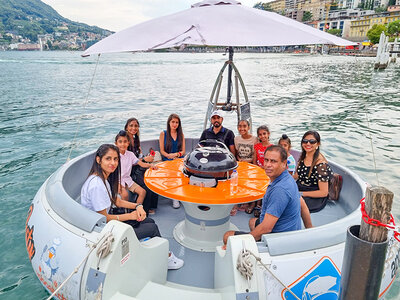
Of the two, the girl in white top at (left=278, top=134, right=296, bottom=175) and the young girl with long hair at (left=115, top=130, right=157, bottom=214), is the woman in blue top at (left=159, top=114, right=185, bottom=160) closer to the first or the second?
the young girl with long hair at (left=115, top=130, right=157, bottom=214)

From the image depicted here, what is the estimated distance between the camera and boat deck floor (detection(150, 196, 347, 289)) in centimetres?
295

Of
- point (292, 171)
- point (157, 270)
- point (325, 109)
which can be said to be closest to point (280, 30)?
point (292, 171)

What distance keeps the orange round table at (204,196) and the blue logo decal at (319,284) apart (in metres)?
0.83

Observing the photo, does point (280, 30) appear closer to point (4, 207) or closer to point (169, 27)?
point (169, 27)

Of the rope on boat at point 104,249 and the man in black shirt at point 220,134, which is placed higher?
the man in black shirt at point 220,134

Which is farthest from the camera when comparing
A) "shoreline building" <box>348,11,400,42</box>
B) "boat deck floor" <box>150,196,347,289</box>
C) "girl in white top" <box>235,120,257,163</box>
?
"shoreline building" <box>348,11,400,42</box>

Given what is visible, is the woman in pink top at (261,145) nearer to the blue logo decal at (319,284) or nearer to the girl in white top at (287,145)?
the girl in white top at (287,145)

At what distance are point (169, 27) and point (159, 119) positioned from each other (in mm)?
10584

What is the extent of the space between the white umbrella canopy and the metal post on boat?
1.61 m

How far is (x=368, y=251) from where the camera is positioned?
1.58m

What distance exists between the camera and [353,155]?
8.63m

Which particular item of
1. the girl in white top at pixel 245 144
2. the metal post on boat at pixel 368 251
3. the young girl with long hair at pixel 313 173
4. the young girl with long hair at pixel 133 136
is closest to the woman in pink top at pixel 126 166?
the young girl with long hair at pixel 133 136

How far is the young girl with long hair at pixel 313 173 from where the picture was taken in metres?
3.55

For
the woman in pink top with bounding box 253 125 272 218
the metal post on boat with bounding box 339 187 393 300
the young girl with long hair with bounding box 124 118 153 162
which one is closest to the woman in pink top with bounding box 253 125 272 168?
the woman in pink top with bounding box 253 125 272 218
